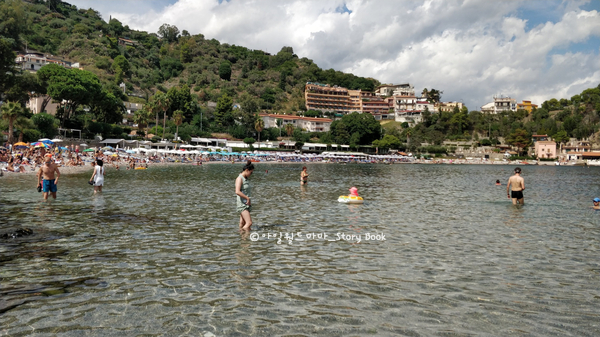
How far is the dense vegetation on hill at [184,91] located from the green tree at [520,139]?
1.29 feet

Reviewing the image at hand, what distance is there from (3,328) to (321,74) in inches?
7651

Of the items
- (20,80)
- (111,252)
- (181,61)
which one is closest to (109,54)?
(181,61)

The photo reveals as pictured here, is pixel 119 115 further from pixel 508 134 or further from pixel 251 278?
pixel 508 134

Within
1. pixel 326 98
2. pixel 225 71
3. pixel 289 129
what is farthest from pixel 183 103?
pixel 326 98

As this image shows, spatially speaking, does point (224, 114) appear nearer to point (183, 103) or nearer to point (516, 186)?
point (183, 103)

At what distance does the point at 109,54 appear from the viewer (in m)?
140

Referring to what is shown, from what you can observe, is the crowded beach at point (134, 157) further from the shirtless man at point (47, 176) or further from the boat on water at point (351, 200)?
the boat on water at point (351, 200)

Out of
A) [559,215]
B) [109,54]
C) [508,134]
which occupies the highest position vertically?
[109,54]

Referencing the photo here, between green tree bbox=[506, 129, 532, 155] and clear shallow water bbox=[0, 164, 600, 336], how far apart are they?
4976 inches

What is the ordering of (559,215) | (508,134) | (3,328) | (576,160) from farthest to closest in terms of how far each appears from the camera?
1. (508,134)
2. (576,160)
3. (559,215)
4. (3,328)

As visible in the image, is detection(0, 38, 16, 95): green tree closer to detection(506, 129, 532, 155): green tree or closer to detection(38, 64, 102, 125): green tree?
detection(38, 64, 102, 125): green tree

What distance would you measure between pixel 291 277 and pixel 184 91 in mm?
111060

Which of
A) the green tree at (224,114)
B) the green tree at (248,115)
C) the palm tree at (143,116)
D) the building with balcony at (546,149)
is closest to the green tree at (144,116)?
the palm tree at (143,116)

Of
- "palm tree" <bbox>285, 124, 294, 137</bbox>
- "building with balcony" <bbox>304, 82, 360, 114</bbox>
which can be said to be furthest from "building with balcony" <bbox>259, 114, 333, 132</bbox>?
"building with balcony" <bbox>304, 82, 360, 114</bbox>
